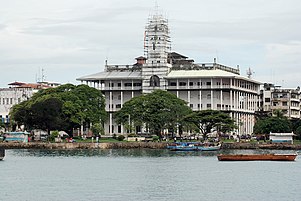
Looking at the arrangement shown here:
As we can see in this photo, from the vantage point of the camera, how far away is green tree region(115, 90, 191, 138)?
174625 millimetres

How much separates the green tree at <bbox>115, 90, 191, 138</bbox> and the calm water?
4369 cm

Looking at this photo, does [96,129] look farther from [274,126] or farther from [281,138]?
[281,138]

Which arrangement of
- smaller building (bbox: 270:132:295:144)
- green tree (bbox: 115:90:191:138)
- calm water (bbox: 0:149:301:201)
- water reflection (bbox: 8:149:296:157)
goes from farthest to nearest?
green tree (bbox: 115:90:191:138) < smaller building (bbox: 270:132:295:144) < water reflection (bbox: 8:149:296:157) < calm water (bbox: 0:149:301:201)

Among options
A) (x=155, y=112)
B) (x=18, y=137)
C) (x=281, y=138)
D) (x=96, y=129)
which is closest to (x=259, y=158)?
(x=281, y=138)

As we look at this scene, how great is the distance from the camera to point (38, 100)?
6949 inches

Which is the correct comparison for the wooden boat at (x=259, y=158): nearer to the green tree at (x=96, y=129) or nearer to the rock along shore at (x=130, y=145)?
the rock along shore at (x=130, y=145)

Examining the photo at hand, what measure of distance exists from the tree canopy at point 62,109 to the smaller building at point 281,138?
126 feet

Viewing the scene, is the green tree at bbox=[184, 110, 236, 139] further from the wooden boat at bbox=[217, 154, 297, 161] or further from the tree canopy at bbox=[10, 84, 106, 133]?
the wooden boat at bbox=[217, 154, 297, 161]

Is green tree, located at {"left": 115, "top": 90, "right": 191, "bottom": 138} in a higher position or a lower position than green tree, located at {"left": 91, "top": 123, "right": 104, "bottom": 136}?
higher

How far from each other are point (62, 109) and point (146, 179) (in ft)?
280

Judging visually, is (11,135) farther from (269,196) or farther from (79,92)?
(269,196)

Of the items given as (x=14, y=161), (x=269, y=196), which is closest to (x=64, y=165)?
(x=14, y=161)

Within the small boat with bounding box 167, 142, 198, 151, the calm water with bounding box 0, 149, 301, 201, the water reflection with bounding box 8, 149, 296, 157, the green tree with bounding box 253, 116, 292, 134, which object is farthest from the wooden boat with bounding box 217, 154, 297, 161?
the green tree with bounding box 253, 116, 292, 134

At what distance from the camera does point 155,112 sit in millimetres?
176625
